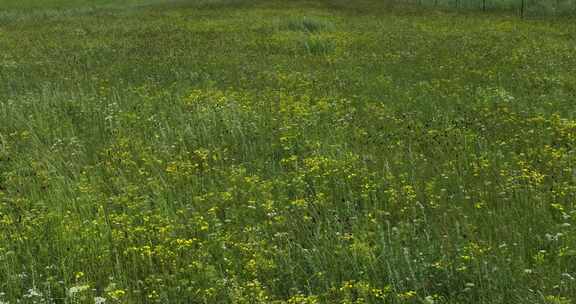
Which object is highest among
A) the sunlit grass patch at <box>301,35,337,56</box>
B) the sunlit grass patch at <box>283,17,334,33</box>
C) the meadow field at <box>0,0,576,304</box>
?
the sunlit grass patch at <box>283,17,334,33</box>

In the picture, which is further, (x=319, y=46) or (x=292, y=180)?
(x=319, y=46)

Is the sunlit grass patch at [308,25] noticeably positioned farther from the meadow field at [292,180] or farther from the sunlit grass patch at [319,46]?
the meadow field at [292,180]

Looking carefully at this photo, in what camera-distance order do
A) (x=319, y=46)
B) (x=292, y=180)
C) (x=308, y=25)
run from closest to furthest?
(x=292, y=180), (x=319, y=46), (x=308, y=25)

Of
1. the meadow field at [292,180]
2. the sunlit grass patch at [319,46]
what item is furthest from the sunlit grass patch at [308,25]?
the meadow field at [292,180]

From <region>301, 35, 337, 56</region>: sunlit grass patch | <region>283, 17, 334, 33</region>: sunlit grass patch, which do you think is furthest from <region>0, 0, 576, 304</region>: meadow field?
<region>283, 17, 334, 33</region>: sunlit grass patch

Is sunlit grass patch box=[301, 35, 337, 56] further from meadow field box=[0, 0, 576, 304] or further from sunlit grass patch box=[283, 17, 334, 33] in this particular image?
sunlit grass patch box=[283, 17, 334, 33]

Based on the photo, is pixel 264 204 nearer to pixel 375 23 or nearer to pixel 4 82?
pixel 4 82

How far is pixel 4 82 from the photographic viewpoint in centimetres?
1270

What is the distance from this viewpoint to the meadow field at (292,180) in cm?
465

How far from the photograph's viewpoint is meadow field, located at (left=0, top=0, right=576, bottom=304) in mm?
4648

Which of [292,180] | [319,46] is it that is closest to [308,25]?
[319,46]

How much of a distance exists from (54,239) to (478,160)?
529 centimetres

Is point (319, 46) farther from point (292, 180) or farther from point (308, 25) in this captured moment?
point (292, 180)

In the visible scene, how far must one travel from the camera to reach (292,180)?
649 centimetres
